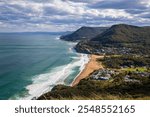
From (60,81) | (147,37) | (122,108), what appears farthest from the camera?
(147,37)

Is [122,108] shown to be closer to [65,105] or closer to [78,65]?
[65,105]

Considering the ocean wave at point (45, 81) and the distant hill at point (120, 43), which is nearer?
the ocean wave at point (45, 81)

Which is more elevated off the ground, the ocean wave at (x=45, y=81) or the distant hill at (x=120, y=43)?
the ocean wave at (x=45, y=81)

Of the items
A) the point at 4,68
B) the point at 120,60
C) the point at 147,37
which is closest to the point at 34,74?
the point at 4,68

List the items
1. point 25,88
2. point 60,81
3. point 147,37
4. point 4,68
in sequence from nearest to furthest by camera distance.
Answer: point 25,88
point 60,81
point 4,68
point 147,37

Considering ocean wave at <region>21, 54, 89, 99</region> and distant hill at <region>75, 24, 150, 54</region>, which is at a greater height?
ocean wave at <region>21, 54, 89, 99</region>

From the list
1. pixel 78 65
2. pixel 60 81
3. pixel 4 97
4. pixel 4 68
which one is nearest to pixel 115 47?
pixel 78 65

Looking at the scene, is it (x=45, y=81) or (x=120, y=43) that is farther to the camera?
(x=120, y=43)

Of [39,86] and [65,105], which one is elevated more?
[65,105]

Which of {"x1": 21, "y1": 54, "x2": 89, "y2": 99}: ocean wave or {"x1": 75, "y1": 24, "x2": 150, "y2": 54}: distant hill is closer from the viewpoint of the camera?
{"x1": 21, "y1": 54, "x2": 89, "y2": 99}: ocean wave

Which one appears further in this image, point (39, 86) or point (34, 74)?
point (34, 74)

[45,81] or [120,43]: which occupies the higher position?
[45,81]
